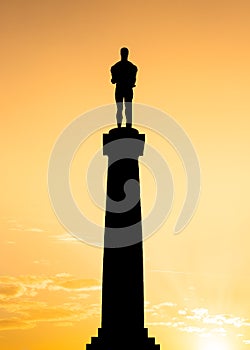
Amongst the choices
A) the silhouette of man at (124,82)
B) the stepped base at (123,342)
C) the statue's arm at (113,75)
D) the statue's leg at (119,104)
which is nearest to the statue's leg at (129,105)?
the silhouette of man at (124,82)

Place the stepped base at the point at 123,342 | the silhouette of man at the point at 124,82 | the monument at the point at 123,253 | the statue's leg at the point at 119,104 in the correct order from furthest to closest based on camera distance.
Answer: the statue's leg at the point at 119,104
the silhouette of man at the point at 124,82
the monument at the point at 123,253
the stepped base at the point at 123,342

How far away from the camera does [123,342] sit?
21734mm

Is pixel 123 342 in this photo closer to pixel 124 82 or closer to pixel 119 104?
pixel 119 104

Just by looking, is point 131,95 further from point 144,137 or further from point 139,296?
point 139,296

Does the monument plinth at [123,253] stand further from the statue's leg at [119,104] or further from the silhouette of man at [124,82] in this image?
the silhouette of man at [124,82]

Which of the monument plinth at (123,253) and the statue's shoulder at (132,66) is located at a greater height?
the statue's shoulder at (132,66)

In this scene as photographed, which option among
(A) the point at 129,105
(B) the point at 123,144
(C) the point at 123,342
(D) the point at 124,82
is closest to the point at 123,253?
(C) the point at 123,342

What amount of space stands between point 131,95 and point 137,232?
4.24 m

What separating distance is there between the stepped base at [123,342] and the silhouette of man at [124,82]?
6.17 metres

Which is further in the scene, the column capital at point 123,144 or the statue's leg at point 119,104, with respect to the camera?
the statue's leg at point 119,104

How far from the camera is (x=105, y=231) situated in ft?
74.6

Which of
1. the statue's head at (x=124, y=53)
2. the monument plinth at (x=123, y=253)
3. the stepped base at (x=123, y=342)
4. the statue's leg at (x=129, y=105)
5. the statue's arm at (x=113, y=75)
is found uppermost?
the statue's head at (x=124, y=53)

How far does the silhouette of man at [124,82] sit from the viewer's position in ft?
78.1

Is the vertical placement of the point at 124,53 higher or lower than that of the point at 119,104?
higher
